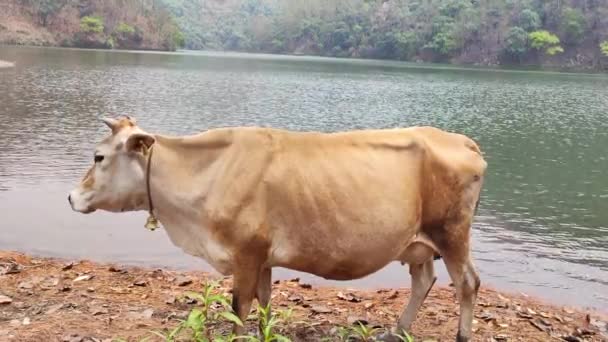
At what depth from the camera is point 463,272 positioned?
5.57 meters

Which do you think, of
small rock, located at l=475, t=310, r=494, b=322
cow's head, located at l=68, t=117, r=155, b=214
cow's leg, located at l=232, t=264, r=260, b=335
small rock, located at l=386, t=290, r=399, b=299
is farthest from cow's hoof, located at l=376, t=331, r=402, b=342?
cow's head, located at l=68, t=117, r=155, b=214

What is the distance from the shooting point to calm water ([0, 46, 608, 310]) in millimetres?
10828

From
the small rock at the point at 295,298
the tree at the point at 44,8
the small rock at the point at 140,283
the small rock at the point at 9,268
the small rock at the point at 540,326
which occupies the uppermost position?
the small rock at the point at 540,326

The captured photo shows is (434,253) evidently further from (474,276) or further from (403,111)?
(403,111)

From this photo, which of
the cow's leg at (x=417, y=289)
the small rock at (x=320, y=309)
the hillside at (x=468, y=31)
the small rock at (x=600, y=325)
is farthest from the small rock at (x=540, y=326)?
the hillside at (x=468, y=31)

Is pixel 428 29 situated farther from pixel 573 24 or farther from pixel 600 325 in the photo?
pixel 600 325

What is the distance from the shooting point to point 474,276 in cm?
562

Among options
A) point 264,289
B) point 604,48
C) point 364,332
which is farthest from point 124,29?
point 364,332

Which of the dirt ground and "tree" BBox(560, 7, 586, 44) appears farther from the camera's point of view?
"tree" BBox(560, 7, 586, 44)

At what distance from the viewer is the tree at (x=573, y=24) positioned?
103m

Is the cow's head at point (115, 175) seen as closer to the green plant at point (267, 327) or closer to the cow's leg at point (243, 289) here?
the cow's leg at point (243, 289)

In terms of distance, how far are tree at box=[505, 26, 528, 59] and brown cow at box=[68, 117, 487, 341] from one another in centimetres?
10424

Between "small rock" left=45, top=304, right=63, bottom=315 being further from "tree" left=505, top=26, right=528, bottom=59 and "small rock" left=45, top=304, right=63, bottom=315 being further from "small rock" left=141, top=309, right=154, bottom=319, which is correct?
"tree" left=505, top=26, right=528, bottom=59

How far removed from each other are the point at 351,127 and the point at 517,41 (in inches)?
3274
